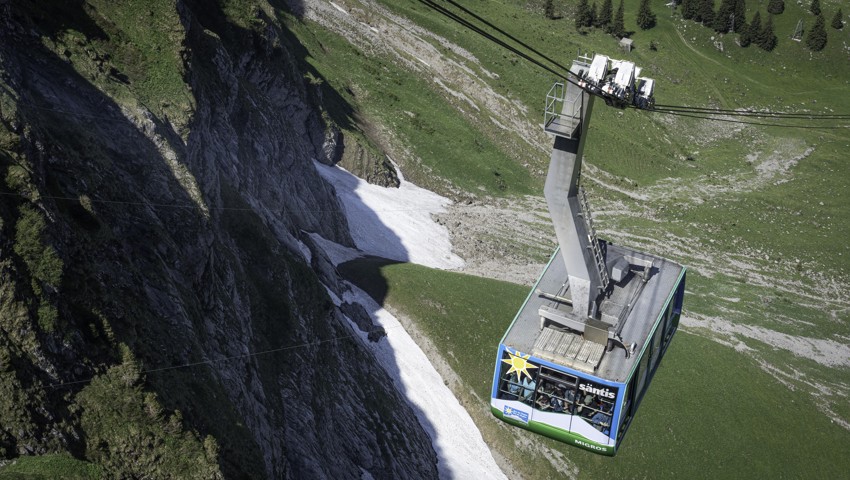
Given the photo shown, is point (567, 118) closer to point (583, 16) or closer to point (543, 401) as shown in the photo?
point (543, 401)

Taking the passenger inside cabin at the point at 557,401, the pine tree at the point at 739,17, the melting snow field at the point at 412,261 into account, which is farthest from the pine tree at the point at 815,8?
the passenger inside cabin at the point at 557,401

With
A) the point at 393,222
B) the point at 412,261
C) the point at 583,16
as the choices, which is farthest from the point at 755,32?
the point at 412,261

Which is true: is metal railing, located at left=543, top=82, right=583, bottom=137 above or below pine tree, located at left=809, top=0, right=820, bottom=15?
above

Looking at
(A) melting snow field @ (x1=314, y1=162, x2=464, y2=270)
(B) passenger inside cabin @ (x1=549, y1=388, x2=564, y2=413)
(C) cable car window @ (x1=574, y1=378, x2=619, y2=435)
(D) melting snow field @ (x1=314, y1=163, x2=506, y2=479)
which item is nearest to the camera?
(C) cable car window @ (x1=574, y1=378, x2=619, y2=435)

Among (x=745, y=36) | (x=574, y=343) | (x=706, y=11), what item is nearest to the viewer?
(x=574, y=343)

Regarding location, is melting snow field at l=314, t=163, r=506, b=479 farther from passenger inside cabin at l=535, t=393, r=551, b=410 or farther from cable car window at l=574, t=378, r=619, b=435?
cable car window at l=574, t=378, r=619, b=435

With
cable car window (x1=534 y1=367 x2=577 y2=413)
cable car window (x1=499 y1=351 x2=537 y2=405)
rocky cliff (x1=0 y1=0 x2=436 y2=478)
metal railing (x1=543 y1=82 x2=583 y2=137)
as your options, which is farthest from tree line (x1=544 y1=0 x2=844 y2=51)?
cable car window (x1=534 y1=367 x2=577 y2=413)

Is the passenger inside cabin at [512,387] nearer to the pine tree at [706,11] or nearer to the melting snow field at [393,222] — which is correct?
the melting snow field at [393,222]
